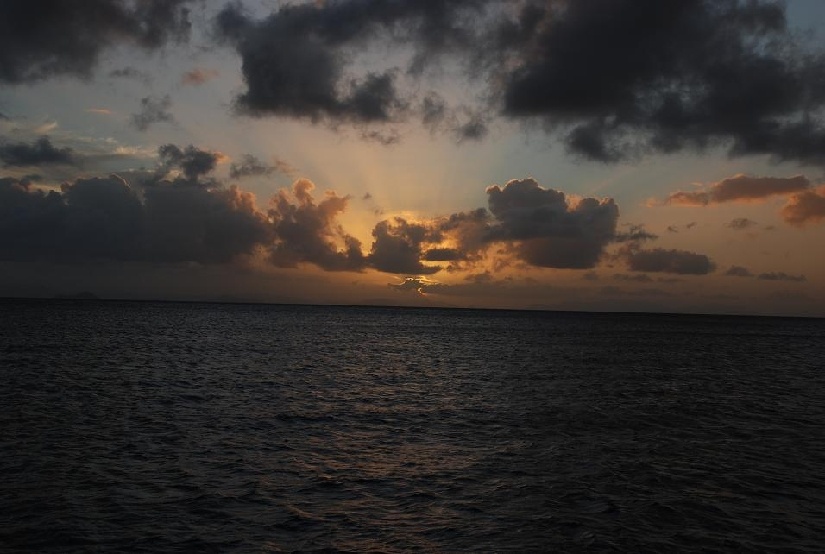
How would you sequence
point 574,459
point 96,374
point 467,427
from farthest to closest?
1. point 96,374
2. point 467,427
3. point 574,459

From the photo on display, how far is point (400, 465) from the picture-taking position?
86.3 ft

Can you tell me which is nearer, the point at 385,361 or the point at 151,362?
the point at 151,362

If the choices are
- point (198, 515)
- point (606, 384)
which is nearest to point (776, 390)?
point (606, 384)

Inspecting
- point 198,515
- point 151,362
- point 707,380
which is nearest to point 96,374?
point 151,362

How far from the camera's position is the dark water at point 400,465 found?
731 inches

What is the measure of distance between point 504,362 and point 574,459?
53.7 m

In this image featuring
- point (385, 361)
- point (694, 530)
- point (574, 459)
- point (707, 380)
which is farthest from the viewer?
point (385, 361)

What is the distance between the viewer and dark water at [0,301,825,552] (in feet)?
60.9

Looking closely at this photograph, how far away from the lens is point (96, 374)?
5619cm

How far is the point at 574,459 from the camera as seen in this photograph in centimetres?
2845

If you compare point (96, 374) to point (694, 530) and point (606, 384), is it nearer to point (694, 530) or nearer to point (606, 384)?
point (606, 384)

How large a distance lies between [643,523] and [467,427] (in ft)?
52.8

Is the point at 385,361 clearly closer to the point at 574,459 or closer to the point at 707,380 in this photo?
the point at 707,380

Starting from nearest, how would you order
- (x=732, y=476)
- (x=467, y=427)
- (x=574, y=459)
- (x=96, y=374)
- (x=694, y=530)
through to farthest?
(x=694, y=530), (x=732, y=476), (x=574, y=459), (x=467, y=427), (x=96, y=374)
